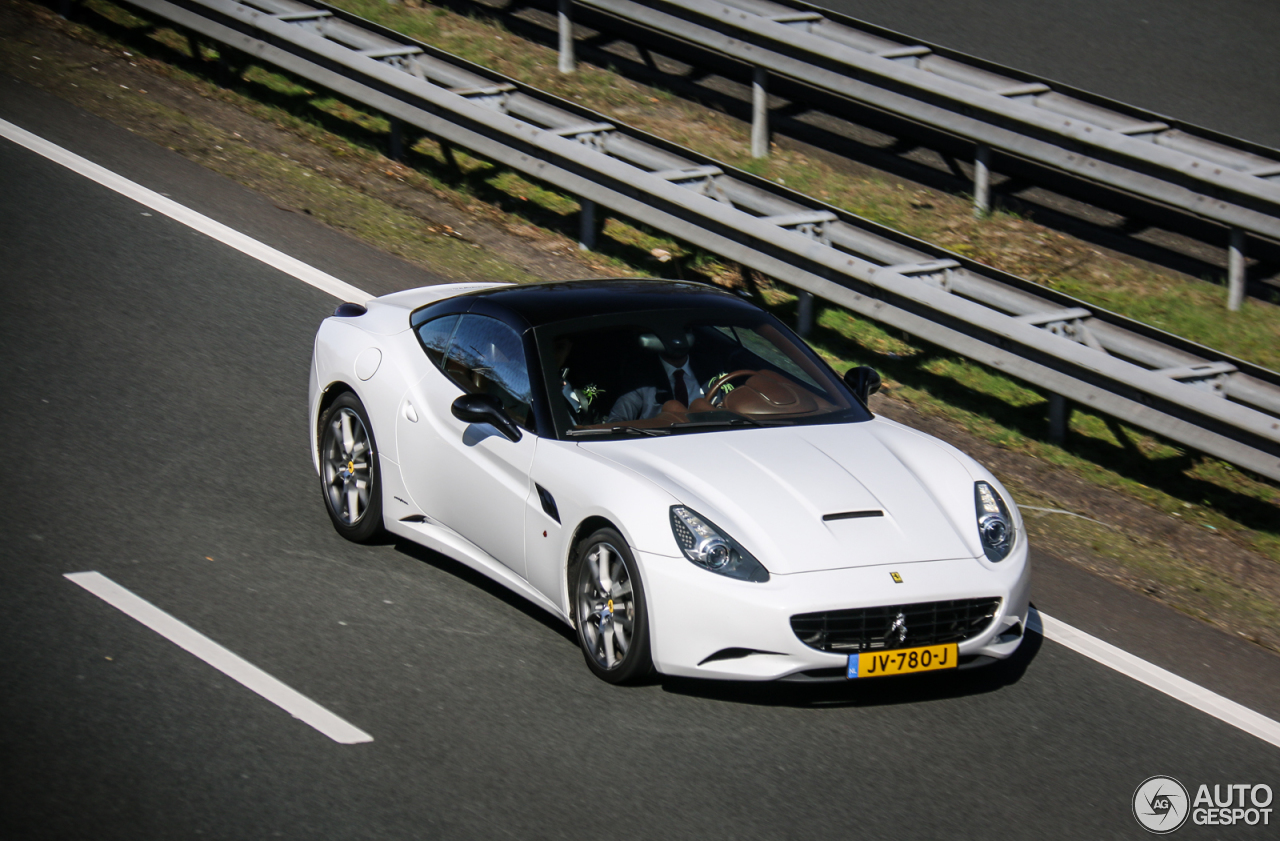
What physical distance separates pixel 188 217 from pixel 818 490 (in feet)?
23.5

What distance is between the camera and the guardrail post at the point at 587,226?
11.7 m

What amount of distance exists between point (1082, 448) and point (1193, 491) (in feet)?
2.46

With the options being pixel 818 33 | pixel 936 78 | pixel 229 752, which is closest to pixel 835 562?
pixel 229 752

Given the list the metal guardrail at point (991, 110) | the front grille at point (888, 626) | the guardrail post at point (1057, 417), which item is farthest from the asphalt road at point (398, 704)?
the metal guardrail at point (991, 110)

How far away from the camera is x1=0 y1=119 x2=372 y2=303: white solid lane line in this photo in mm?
10508

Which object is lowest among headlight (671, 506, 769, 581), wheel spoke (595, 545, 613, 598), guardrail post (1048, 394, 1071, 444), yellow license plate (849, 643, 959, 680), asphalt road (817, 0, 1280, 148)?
guardrail post (1048, 394, 1071, 444)

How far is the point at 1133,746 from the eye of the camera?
5.68 metres

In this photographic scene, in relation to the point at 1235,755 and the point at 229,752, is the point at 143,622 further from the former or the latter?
the point at 1235,755

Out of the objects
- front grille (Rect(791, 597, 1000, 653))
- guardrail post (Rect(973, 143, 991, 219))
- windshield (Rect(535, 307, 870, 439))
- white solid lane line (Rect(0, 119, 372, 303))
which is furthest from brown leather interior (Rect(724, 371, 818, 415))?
guardrail post (Rect(973, 143, 991, 219))

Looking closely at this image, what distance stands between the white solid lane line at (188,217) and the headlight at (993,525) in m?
5.47

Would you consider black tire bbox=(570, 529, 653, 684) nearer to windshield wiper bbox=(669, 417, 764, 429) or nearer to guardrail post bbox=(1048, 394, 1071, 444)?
windshield wiper bbox=(669, 417, 764, 429)

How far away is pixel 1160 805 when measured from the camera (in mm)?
5188

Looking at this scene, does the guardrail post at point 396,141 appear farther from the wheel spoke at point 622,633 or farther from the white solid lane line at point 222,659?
the wheel spoke at point 622,633

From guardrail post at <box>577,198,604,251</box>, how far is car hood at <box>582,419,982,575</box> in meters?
5.58
